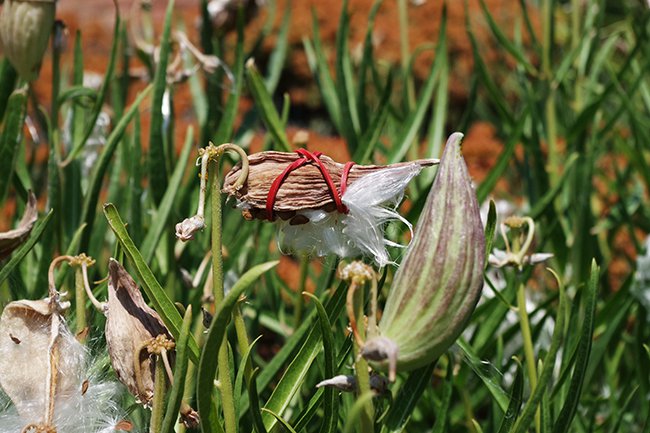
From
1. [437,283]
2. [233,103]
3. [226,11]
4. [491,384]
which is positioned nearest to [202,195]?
[437,283]

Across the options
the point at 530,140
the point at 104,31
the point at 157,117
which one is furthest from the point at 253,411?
the point at 104,31

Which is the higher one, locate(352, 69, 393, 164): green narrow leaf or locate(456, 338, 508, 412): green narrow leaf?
locate(352, 69, 393, 164): green narrow leaf

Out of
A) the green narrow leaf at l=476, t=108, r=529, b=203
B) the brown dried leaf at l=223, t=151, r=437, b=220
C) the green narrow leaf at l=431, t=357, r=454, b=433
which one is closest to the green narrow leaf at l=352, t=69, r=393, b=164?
the green narrow leaf at l=476, t=108, r=529, b=203

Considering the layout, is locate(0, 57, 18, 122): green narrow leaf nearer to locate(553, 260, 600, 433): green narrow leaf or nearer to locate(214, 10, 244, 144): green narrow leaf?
locate(214, 10, 244, 144): green narrow leaf

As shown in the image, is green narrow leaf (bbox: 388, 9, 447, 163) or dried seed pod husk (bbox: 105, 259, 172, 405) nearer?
dried seed pod husk (bbox: 105, 259, 172, 405)

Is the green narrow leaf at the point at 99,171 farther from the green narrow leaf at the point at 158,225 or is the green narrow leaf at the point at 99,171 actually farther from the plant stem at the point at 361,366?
the plant stem at the point at 361,366

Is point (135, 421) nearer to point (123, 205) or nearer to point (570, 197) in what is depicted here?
point (123, 205)

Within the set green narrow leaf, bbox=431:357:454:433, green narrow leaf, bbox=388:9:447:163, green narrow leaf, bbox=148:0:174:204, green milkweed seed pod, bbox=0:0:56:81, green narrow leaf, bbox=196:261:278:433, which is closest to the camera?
green narrow leaf, bbox=196:261:278:433
